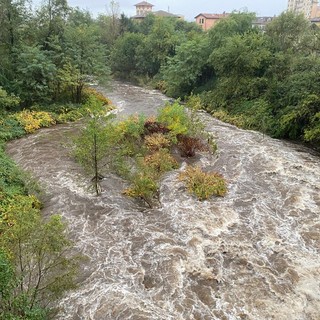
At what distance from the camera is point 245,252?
29.8 feet

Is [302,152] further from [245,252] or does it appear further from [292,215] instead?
[245,252]

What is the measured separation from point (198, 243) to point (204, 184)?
135 inches

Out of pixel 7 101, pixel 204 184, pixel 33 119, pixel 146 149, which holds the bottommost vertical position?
pixel 204 184

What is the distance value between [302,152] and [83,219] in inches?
483

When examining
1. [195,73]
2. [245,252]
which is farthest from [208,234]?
[195,73]

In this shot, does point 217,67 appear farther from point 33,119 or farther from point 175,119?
point 33,119

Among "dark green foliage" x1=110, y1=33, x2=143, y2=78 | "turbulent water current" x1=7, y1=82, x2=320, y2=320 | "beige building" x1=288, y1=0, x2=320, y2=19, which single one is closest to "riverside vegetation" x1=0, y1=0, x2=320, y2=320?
"turbulent water current" x1=7, y1=82, x2=320, y2=320

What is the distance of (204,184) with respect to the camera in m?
12.4

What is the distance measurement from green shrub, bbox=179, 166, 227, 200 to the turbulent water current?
365 millimetres

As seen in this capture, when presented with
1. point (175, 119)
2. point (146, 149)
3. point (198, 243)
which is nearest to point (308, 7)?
point (175, 119)

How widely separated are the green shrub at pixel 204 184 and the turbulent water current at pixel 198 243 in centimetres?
36

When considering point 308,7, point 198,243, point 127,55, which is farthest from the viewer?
point 308,7

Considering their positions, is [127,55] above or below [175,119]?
above

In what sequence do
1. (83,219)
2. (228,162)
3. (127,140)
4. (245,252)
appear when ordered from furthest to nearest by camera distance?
1. (127,140)
2. (228,162)
3. (83,219)
4. (245,252)
